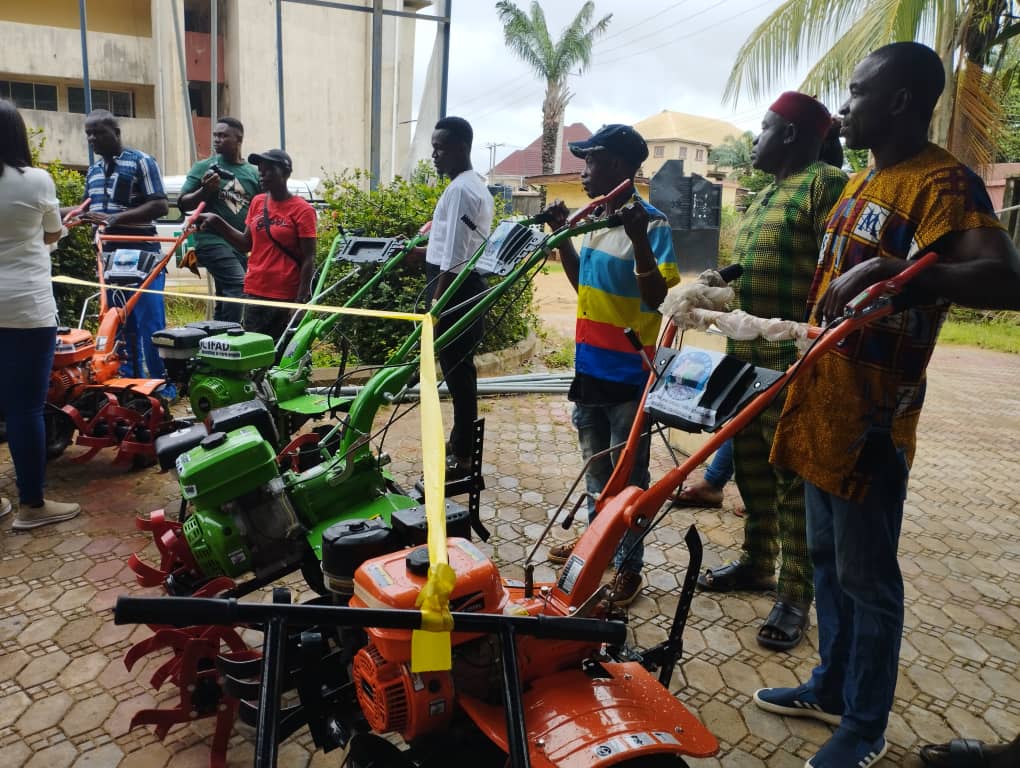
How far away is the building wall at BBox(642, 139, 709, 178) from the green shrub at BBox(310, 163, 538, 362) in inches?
1696

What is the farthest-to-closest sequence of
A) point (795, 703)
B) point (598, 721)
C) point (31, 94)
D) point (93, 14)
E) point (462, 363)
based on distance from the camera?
point (31, 94)
point (93, 14)
point (462, 363)
point (795, 703)
point (598, 721)

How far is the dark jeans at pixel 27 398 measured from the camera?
3746mm

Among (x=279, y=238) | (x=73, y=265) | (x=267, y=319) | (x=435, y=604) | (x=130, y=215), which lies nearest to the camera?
(x=435, y=604)

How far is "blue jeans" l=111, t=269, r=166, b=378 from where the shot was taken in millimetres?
5555

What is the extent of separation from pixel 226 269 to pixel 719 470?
4000 mm

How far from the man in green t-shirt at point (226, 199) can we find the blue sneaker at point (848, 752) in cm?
490

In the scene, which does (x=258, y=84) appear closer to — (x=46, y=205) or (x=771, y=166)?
(x=46, y=205)

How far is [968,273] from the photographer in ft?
5.96

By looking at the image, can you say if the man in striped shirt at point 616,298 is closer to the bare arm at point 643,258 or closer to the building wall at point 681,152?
the bare arm at point 643,258

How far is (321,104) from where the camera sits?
19875mm

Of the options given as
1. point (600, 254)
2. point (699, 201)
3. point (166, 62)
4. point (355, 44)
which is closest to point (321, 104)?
point (355, 44)

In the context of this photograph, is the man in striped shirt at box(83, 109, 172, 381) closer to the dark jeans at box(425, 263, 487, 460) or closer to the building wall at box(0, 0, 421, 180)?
the dark jeans at box(425, 263, 487, 460)

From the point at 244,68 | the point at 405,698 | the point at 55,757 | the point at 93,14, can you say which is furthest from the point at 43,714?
the point at 93,14

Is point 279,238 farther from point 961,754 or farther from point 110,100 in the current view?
point 110,100
